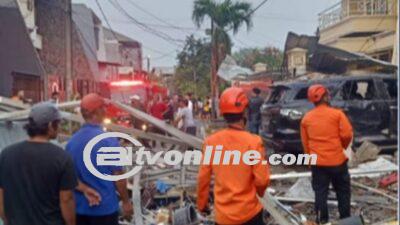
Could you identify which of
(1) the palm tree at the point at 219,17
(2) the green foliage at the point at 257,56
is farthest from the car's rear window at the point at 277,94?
(2) the green foliage at the point at 257,56

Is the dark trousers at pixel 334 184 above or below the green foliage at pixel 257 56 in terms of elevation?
below

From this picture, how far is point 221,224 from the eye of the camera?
384 cm

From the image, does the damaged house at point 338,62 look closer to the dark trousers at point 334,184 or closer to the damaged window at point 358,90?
the damaged window at point 358,90

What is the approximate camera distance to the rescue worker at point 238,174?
12.1 ft

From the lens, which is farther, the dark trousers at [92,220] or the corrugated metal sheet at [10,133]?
the corrugated metal sheet at [10,133]

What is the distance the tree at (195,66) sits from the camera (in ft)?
138

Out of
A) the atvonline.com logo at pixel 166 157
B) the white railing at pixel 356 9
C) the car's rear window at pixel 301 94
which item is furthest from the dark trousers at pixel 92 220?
the white railing at pixel 356 9

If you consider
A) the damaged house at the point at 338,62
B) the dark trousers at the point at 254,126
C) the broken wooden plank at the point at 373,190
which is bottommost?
the broken wooden plank at the point at 373,190

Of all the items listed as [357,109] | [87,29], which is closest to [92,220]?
[357,109]

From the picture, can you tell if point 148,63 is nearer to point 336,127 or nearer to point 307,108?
point 307,108

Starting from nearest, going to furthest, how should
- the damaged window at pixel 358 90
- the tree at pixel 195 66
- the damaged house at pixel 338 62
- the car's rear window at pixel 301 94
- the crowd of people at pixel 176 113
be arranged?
the damaged window at pixel 358 90, the car's rear window at pixel 301 94, the crowd of people at pixel 176 113, the damaged house at pixel 338 62, the tree at pixel 195 66

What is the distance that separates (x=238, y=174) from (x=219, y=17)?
22091mm

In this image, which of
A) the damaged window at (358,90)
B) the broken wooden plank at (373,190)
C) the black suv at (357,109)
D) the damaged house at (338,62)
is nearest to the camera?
the broken wooden plank at (373,190)

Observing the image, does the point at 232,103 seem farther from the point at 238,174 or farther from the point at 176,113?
the point at 176,113
